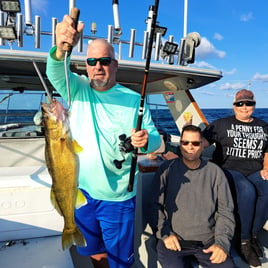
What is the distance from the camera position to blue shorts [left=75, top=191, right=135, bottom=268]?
2.09 metres

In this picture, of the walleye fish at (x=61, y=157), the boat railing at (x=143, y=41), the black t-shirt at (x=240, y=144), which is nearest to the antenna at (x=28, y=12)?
the boat railing at (x=143, y=41)

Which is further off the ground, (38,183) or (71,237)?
(38,183)

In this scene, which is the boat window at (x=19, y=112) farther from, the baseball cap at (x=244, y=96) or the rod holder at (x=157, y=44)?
the baseball cap at (x=244, y=96)

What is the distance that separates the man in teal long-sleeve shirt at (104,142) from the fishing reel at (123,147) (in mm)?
31

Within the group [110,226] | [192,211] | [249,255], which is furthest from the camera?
[249,255]

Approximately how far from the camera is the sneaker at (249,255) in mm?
2543

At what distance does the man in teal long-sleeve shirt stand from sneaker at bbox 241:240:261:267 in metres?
1.42

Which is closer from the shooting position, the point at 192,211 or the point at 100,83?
the point at 100,83

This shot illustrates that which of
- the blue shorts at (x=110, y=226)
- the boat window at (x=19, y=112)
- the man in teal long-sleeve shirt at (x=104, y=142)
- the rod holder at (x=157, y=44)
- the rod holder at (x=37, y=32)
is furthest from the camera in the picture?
the boat window at (x=19, y=112)

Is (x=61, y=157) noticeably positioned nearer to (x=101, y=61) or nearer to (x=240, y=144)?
(x=101, y=61)

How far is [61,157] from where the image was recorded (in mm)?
1699

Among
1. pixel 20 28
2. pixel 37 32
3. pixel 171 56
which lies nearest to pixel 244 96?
pixel 171 56

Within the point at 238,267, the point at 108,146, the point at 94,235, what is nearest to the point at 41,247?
the point at 94,235

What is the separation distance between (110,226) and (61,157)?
86 centimetres
